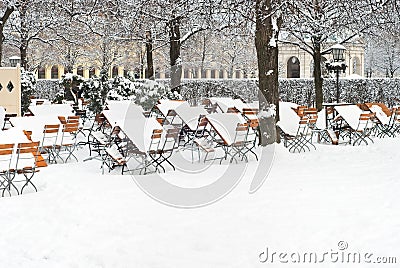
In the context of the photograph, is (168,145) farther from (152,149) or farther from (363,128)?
(363,128)

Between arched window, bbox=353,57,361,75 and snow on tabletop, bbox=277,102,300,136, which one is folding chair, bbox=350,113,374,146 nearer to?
snow on tabletop, bbox=277,102,300,136

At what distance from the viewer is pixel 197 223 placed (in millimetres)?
7457

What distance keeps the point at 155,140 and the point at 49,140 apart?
101 inches

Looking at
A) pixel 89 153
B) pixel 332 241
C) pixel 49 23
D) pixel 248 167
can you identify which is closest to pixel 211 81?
pixel 49 23

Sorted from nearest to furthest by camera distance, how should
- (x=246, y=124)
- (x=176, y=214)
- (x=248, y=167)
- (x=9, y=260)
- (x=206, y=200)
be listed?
(x=9, y=260) < (x=176, y=214) < (x=206, y=200) < (x=248, y=167) < (x=246, y=124)

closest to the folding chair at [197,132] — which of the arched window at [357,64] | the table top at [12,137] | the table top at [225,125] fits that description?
the table top at [225,125]

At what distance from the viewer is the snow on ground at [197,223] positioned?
20.8 feet

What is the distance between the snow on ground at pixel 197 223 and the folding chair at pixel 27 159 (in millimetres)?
350

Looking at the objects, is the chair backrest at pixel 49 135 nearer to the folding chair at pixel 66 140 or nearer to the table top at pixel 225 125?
the folding chair at pixel 66 140

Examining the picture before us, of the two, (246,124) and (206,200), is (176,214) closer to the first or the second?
(206,200)

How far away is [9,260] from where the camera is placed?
624cm

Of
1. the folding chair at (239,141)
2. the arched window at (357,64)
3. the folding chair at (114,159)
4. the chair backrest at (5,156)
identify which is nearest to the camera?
the chair backrest at (5,156)

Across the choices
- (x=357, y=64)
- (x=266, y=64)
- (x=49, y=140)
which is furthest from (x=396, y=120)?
(x=357, y=64)

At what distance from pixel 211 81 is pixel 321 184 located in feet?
81.2
